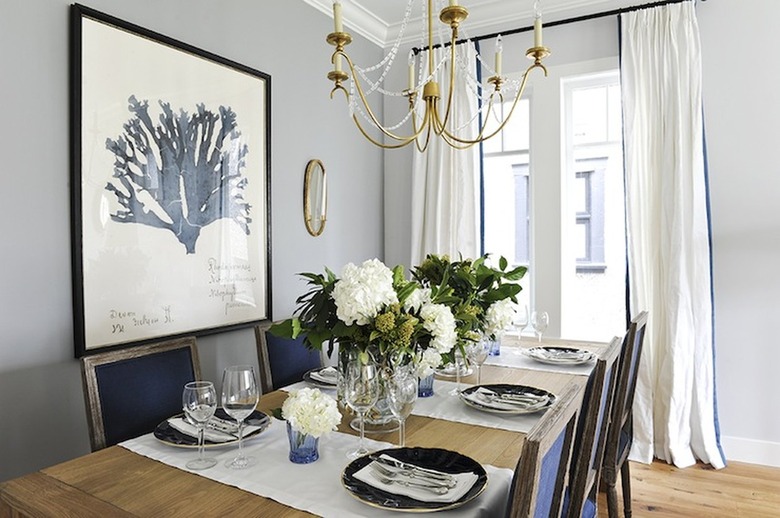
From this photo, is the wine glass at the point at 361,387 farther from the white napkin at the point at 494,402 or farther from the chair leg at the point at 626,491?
the chair leg at the point at 626,491

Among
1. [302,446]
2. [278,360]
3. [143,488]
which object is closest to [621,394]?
[302,446]

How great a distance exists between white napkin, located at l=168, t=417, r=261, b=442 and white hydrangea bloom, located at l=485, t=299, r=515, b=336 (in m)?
0.90

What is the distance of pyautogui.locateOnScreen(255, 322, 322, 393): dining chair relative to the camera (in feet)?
7.34

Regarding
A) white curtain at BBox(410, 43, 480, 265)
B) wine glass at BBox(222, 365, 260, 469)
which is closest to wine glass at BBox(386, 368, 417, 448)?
wine glass at BBox(222, 365, 260, 469)

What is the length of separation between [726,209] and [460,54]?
1.88 meters

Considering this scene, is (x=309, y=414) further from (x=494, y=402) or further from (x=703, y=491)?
(x=703, y=491)

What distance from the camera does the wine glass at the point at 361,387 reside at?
4.43ft

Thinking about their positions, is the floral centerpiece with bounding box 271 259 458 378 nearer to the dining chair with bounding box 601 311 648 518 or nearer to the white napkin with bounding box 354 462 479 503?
the white napkin with bounding box 354 462 479 503

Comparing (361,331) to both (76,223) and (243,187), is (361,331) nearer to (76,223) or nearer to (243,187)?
(76,223)

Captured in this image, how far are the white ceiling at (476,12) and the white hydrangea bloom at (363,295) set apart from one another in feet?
8.17

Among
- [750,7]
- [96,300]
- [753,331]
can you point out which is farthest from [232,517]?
[750,7]

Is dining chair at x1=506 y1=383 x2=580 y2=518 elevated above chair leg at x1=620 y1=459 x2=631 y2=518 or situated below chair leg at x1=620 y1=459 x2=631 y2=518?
above

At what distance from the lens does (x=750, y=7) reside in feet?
9.97

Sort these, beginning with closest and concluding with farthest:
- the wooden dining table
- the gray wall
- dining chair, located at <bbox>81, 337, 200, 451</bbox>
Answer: the wooden dining table
dining chair, located at <bbox>81, 337, 200, 451</bbox>
the gray wall
